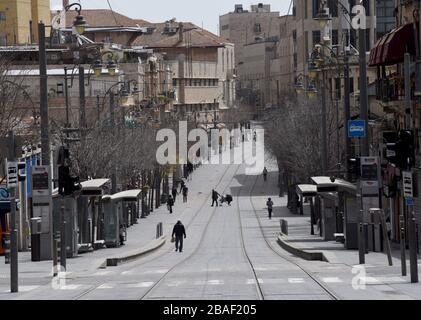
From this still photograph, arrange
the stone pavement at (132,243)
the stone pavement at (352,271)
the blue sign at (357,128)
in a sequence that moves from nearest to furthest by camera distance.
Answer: the stone pavement at (352,271) → the stone pavement at (132,243) → the blue sign at (357,128)

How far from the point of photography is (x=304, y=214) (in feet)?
306

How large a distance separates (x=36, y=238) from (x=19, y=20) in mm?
102846

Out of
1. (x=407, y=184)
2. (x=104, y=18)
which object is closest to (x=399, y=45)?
(x=407, y=184)

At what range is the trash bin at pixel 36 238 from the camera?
4438 centimetres

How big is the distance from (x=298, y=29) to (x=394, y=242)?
99.8 m

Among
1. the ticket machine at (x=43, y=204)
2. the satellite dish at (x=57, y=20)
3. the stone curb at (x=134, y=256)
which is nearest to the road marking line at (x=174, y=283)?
the ticket machine at (x=43, y=204)

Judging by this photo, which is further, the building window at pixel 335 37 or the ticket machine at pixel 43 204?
the building window at pixel 335 37

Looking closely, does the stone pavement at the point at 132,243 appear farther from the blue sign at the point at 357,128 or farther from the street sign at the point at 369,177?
the blue sign at the point at 357,128

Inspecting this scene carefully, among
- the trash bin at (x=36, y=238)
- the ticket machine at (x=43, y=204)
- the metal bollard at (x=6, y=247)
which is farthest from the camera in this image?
the metal bollard at (x=6, y=247)

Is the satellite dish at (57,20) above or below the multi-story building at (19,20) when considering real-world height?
below

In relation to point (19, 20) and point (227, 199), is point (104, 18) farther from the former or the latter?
point (227, 199)

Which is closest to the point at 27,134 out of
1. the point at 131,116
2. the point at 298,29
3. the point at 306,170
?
the point at 306,170

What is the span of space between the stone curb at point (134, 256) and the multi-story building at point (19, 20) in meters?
77.2
